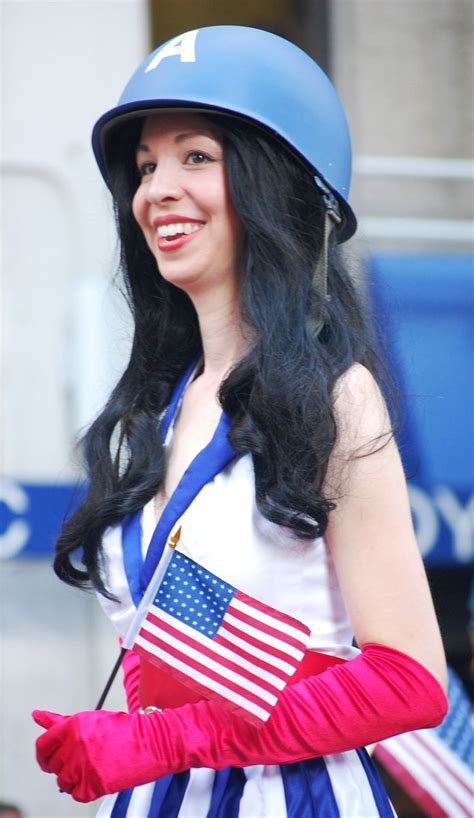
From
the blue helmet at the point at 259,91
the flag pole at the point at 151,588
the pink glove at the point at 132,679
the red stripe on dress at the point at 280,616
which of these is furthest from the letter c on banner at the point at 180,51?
the pink glove at the point at 132,679

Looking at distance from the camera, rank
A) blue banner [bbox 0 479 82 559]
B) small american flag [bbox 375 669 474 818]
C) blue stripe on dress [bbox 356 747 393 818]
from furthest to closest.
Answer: blue banner [bbox 0 479 82 559] → small american flag [bbox 375 669 474 818] → blue stripe on dress [bbox 356 747 393 818]

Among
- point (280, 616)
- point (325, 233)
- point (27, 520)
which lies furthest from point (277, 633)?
point (27, 520)

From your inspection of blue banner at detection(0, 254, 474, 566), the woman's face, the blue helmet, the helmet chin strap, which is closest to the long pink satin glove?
the helmet chin strap

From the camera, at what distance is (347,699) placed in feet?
6.77

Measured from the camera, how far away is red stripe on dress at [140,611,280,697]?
205cm

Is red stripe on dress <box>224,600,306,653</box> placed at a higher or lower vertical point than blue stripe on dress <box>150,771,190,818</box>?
higher

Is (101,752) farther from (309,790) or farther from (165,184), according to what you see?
(165,184)

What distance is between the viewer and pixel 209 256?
2.42 m

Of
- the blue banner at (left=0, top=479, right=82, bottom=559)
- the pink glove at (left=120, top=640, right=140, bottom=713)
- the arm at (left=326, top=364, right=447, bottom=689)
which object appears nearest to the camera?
the arm at (left=326, top=364, right=447, bottom=689)

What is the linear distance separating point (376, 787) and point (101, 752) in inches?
20.8

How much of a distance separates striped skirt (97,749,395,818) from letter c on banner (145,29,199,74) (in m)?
1.30

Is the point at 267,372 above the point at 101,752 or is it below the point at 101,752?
above

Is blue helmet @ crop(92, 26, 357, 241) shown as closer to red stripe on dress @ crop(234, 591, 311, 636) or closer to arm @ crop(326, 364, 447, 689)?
arm @ crop(326, 364, 447, 689)

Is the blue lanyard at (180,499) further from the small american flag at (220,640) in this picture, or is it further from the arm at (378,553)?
the arm at (378,553)
